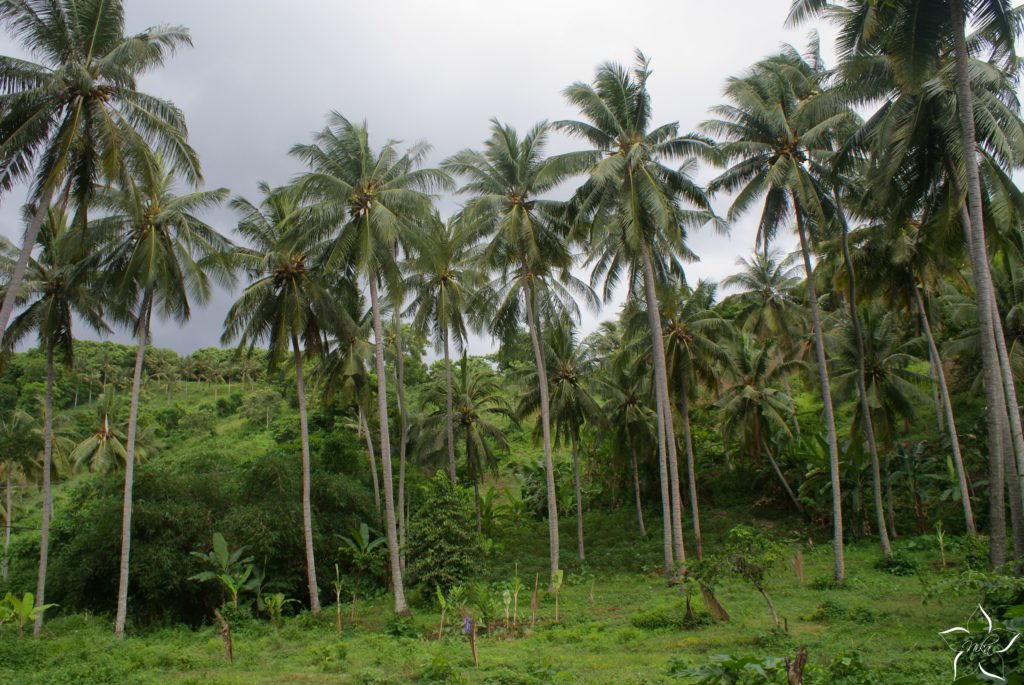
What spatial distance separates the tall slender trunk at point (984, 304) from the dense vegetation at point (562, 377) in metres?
0.08

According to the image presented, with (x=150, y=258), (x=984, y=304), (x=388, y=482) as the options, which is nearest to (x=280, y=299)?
(x=150, y=258)

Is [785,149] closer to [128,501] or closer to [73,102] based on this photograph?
[73,102]

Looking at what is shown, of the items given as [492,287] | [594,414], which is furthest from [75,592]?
[594,414]

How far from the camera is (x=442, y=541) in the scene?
21953mm

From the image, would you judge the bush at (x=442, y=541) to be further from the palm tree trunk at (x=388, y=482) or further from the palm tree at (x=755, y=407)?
the palm tree at (x=755, y=407)

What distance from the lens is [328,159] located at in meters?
21.0

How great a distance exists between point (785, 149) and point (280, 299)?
→ 1658 cm

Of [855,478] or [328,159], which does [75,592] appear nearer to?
[328,159]

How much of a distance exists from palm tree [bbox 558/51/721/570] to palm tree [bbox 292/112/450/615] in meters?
4.91

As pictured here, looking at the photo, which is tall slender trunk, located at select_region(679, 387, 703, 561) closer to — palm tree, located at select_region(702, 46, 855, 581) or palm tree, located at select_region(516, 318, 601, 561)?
palm tree, located at select_region(516, 318, 601, 561)

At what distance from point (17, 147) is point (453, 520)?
15.2 m

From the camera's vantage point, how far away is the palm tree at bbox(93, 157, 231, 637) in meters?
19.5

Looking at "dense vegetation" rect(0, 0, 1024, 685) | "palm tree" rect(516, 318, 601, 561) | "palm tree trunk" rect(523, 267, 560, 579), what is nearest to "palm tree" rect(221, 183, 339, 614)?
"dense vegetation" rect(0, 0, 1024, 685)

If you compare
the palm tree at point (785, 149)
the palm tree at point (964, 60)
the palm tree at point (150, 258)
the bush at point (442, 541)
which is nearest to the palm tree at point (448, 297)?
the bush at point (442, 541)
